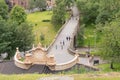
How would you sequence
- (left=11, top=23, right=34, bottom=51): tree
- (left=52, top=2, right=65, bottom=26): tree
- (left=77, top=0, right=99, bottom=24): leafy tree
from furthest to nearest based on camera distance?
(left=77, top=0, right=99, bottom=24): leafy tree, (left=52, top=2, right=65, bottom=26): tree, (left=11, top=23, right=34, bottom=51): tree

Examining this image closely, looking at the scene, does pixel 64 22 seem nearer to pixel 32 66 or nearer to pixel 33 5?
pixel 33 5

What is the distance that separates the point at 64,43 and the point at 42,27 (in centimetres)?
1354

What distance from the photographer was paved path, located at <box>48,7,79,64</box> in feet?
133

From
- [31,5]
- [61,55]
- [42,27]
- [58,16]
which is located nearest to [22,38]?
[61,55]

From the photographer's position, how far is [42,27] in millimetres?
63188

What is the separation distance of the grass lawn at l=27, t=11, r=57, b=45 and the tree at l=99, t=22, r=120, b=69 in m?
17.6

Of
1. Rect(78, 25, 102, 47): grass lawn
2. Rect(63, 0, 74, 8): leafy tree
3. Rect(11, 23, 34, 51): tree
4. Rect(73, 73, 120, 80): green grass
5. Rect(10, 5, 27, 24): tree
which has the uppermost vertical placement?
Rect(73, 73, 120, 80): green grass

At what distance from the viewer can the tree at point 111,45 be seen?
37.4m

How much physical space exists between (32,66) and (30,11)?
156 feet

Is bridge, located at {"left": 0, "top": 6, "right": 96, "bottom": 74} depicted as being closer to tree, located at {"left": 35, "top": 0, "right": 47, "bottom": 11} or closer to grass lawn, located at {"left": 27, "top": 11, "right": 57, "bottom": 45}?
grass lawn, located at {"left": 27, "top": 11, "right": 57, "bottom": 45}

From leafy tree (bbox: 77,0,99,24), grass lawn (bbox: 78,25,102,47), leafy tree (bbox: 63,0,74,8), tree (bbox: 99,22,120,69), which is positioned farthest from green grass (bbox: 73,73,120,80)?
leafy tree (bbox: 63,0,74,8)

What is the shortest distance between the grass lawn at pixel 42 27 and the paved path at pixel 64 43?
2.72 meters

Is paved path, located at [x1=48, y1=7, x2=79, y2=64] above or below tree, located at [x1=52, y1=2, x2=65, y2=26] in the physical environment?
below

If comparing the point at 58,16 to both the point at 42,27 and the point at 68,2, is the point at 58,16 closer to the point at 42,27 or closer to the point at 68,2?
the point at 42,27
